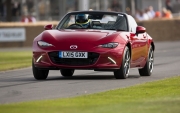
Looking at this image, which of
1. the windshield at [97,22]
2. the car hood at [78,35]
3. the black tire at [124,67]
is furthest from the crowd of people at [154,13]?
the car hood at [78,35]

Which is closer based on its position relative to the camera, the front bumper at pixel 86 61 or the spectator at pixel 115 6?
the front bumper at pixel 86 61

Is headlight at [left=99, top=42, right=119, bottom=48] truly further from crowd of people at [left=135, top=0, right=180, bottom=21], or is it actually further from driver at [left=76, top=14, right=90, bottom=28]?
crowd of people at [left=135, top=0, right=180, bottom=21]

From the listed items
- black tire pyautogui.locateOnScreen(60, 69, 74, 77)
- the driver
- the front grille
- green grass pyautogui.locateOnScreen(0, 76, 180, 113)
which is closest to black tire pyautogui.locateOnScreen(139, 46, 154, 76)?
black tire pyautogui.locateOnScreen(60, 69, 74, 77)

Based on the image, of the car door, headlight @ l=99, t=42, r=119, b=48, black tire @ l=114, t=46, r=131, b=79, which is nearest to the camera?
headlight @ l=99, t=42, r=119, b=48

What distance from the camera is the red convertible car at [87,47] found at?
49.3 ft

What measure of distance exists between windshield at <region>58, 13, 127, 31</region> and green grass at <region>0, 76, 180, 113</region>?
3418 millimetres

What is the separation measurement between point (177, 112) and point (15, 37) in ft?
103

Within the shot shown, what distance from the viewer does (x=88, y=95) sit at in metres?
11.8

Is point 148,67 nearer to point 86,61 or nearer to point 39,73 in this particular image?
point 86,61

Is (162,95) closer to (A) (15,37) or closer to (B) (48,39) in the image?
(B) (48,39)

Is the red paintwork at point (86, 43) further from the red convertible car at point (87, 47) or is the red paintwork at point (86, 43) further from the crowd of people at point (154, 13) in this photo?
the crowd of people at point (154, 13)

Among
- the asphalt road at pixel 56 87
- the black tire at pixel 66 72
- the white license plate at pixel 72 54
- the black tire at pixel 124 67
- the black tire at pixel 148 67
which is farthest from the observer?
the black tire at pixel 148 67

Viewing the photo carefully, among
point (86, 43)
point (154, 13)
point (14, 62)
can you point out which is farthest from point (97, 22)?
point (154, 13)

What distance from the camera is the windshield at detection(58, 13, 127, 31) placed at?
16203mm
